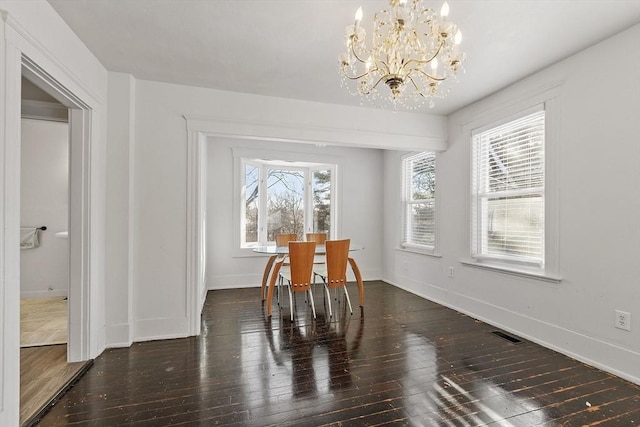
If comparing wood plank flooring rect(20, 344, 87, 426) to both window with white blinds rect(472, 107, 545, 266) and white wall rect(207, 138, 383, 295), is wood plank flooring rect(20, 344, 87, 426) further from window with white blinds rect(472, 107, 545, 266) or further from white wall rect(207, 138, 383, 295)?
window with white blinds rect(472, 107, 545, 266)

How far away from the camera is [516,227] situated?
310cm

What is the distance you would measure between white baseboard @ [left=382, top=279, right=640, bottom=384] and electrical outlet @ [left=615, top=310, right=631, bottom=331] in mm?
157

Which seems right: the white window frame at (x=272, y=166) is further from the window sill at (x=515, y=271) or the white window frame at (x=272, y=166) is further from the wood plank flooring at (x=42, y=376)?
the wood plank flooring at (x=42, y=376)

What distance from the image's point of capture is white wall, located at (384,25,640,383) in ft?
7.11

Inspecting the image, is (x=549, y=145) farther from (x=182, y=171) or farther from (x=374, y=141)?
(x=182, y=171)

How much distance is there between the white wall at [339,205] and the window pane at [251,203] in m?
0.27

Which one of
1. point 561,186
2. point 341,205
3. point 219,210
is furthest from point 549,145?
point 219,210

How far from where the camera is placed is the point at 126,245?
276 cm

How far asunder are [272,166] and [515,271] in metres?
3.80

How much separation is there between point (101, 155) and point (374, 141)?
108 inches

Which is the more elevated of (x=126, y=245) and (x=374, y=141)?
(x=374, y=141)

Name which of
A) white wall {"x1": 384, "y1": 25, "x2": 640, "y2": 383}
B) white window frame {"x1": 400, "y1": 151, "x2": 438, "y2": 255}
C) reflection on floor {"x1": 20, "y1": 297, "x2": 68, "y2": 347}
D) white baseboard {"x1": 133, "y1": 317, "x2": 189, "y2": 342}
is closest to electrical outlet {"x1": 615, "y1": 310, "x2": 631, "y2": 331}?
white wall {"x1": 384, "y1": 25, "x2": 640, "y2": 383}

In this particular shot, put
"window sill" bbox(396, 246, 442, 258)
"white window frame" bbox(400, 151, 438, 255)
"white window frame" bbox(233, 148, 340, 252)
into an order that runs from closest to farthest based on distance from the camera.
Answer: "window sill" bbox(396, 246, 442, 258), "white window frame" bbox(400, 151, 438, 255), "white window frame" bbox(233, 148, 340, 252)

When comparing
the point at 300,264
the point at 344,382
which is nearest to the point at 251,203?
the point at 300,264
